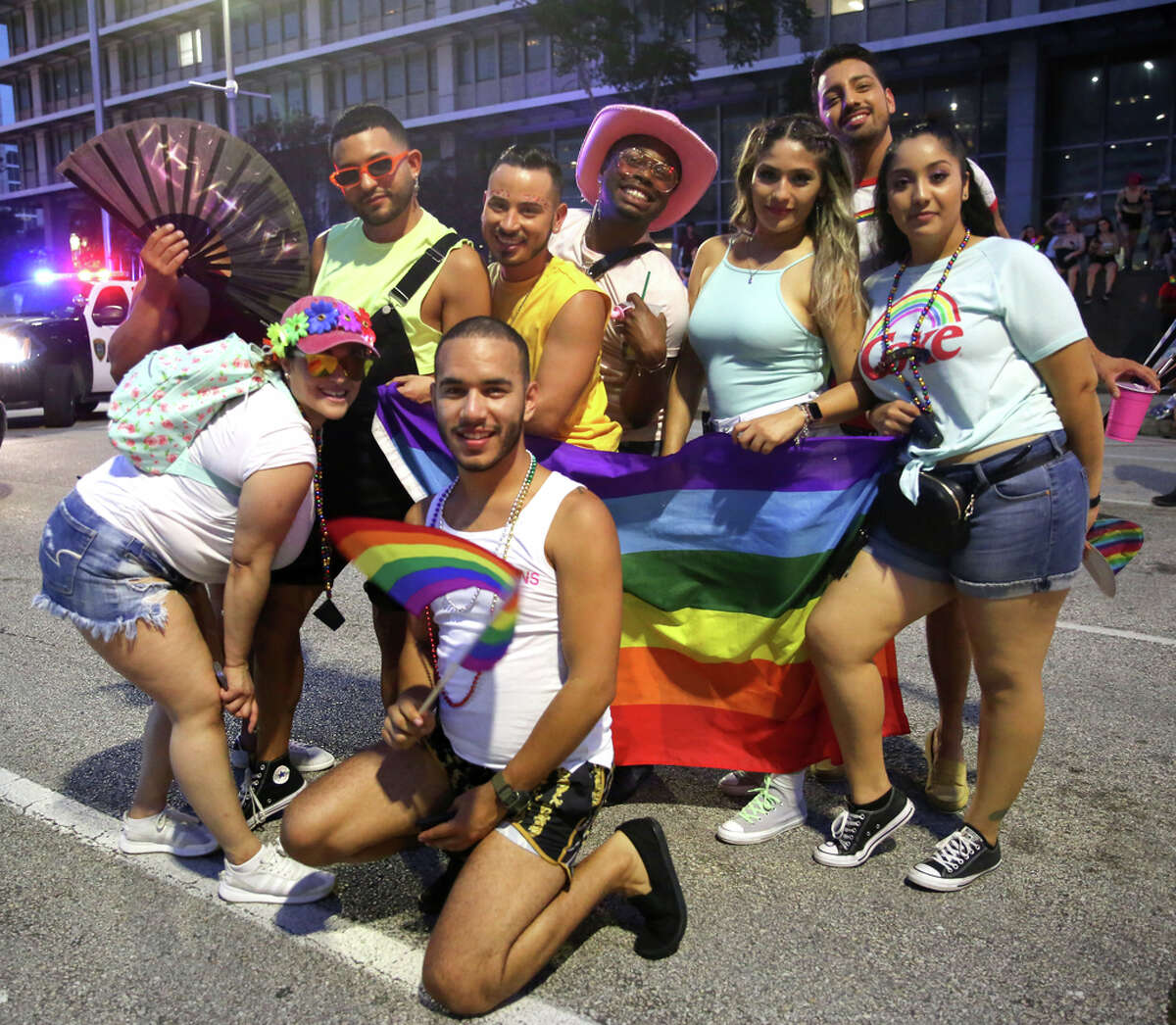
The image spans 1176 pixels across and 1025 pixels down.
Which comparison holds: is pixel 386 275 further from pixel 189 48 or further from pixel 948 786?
pixel 189 48

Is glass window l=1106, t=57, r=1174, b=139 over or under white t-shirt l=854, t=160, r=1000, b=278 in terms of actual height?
over

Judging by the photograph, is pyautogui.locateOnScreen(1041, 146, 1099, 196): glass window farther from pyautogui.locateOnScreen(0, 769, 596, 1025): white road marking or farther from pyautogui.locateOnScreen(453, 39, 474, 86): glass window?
pyautogui.locateOnScreen(0, 769, 596, 1025): white road marking

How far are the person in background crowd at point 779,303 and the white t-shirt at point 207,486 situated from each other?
1298 millimetres

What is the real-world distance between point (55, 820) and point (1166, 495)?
26.7 ft

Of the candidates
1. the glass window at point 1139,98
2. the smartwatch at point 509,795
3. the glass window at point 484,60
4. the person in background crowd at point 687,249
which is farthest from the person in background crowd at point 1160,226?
the glass window at point 484,60

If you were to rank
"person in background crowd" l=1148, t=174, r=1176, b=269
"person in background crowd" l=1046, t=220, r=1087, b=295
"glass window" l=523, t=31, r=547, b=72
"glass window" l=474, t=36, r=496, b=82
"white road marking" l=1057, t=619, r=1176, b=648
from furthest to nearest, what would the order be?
"glass window" l=474, t=36, r=496, b=82 → "glass window" l=523, t=31, r=547, b=72 → "person in background crowd" l=1046, t=220, r=1087, b=295 → "person in background crowd" l=1148, t=174, r=1176, b=269 → "white road marking" l=1057, t=619, r=1176, b=648

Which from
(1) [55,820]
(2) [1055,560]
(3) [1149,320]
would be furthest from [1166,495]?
(3) [1149,320]

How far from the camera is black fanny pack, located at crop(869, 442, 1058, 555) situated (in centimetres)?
292

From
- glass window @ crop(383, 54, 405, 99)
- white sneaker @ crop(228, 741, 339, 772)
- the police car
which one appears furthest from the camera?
glass window @ crop(383, 54, 405, 99)

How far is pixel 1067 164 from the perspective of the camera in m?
27.7

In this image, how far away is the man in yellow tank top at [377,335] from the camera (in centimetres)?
352

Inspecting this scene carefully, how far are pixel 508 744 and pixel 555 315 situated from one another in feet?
4.29

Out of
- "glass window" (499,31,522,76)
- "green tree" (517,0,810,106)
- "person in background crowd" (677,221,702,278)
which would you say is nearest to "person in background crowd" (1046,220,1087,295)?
"person in background crowd" (677,221,702,278)

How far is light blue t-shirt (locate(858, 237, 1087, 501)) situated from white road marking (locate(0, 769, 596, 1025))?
1.66 m
